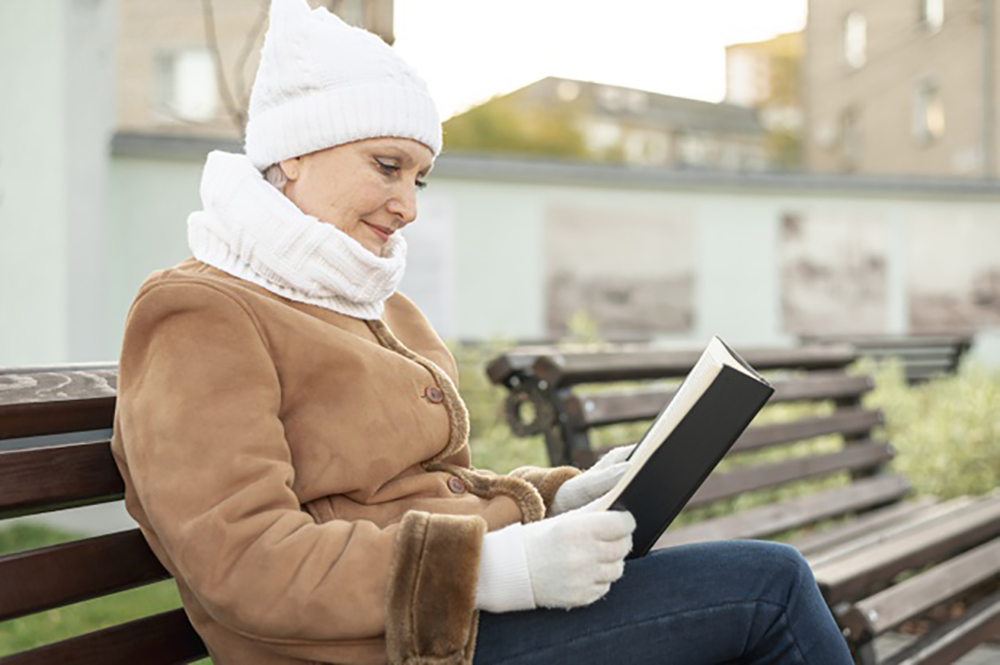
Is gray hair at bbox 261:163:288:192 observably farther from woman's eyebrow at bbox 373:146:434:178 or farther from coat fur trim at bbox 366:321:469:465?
coat fur trim at bbox 366:321:469:465

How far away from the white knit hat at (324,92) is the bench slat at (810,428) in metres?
2.29

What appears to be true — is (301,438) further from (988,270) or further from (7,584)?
(988,270)

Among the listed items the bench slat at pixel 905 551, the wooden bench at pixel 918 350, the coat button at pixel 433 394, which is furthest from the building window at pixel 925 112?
the coat button at pixel 433 394

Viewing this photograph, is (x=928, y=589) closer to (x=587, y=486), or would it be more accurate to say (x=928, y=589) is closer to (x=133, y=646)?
(x=587, y=486)

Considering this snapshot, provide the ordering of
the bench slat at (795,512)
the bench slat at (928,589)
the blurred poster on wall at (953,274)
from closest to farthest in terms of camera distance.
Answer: the bench slat at (928,589) → the bench slat at (795,512) → the blurred poster on wall at (953,274)

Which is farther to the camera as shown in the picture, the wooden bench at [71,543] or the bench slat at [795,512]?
the bench slat at [795,512]

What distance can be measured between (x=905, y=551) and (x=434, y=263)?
815 cm

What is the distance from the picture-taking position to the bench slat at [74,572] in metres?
1.74

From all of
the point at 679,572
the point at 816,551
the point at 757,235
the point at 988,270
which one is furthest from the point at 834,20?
the point at 679,572

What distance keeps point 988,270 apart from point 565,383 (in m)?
13.0

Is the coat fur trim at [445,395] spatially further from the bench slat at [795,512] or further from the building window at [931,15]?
the building window at [931,15]

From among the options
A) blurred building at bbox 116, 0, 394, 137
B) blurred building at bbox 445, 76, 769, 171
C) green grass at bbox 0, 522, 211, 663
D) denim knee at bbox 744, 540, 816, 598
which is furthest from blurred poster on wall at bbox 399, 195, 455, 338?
blurred building at bbox 445, 76, 769, 171

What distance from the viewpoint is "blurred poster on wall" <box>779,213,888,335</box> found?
44.8 feet

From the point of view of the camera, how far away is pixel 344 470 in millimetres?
1801
